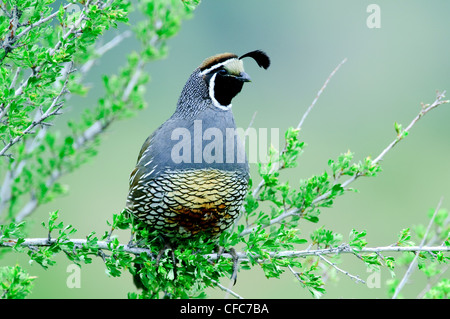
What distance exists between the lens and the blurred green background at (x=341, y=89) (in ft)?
41.3

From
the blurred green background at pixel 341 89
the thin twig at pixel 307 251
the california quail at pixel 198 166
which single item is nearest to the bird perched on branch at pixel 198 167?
the california quail at pixel 198 166

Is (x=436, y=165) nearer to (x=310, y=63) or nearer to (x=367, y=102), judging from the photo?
(x=367, y=102)

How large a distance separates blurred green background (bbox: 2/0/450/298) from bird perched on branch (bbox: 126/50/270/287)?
7554 mm

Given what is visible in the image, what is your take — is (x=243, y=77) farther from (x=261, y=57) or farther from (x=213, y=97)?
(x=261, y=57)

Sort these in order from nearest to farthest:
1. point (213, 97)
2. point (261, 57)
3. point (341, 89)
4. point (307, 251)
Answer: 1. point (307, 251)
2. point (213, 97)
3. point (261, 57)
4. point (341, 89)

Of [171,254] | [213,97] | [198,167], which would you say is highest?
[213,97]

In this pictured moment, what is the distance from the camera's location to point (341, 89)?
1609cm

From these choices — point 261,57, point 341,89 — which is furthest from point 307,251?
point 341,89

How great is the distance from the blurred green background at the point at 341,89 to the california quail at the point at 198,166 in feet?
24.8

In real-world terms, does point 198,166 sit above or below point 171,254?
above

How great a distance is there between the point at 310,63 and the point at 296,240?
13367mm

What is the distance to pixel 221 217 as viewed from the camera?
11.9ft

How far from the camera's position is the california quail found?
358 centimetres

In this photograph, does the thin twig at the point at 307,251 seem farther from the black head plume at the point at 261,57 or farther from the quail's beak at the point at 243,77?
the black head plume at the point at 261,57
